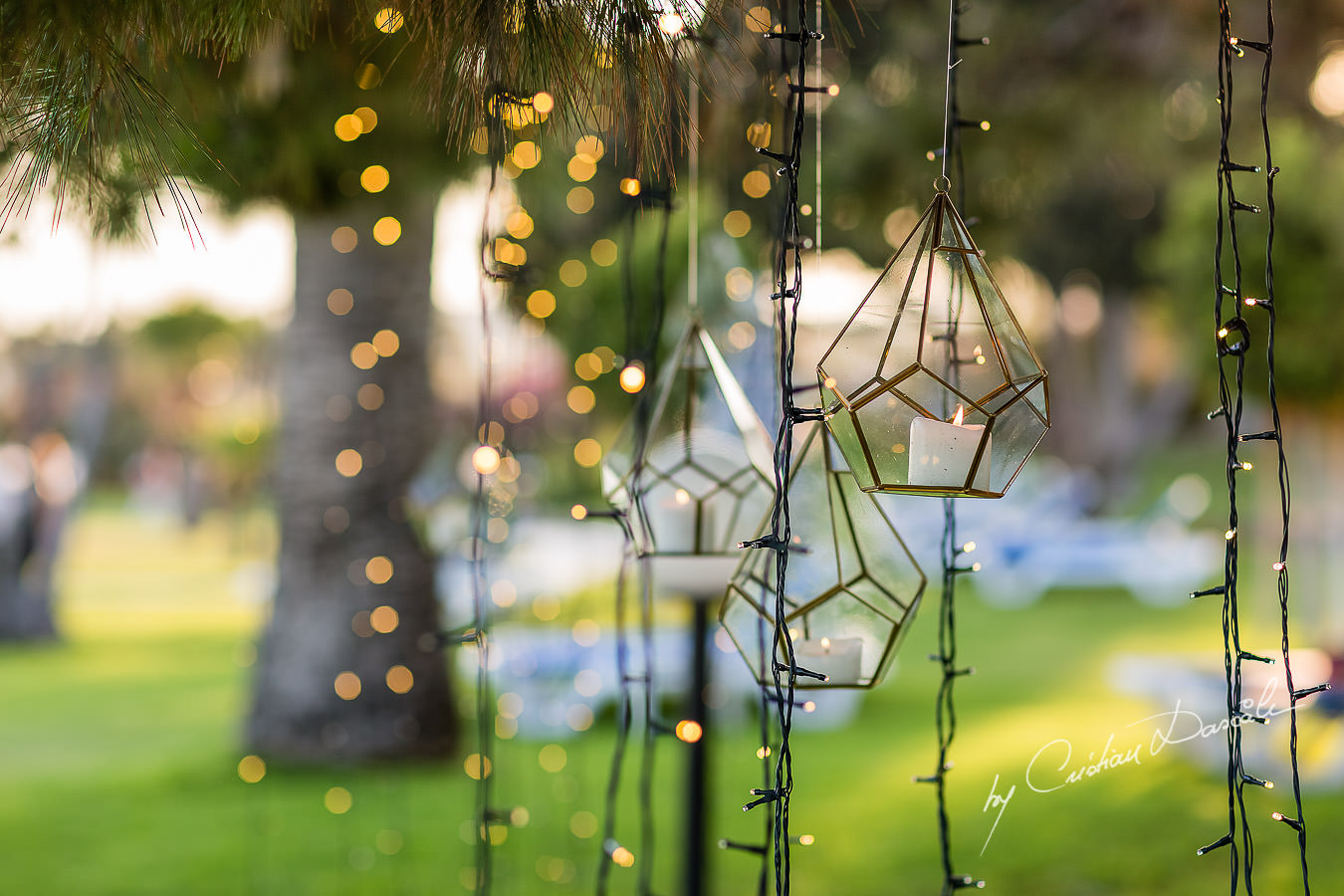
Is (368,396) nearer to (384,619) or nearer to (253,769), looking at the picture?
(384,619)

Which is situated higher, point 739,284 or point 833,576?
point 739,284

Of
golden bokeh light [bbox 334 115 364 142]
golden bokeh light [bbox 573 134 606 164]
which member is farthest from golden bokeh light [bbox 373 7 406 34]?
golden bokeh light [bbox 334 115 364 142]

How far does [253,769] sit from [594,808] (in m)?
1.26

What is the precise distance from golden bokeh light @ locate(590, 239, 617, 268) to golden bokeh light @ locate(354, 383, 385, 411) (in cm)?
168

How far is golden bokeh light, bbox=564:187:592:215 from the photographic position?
5.80 meters

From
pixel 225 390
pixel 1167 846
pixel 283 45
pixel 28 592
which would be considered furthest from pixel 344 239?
pixel 225 390

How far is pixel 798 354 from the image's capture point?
14.5 ft

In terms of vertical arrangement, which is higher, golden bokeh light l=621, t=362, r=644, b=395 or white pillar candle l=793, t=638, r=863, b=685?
golden bokeh light l=621, t=362, r=644, b=395

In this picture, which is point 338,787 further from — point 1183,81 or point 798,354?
point 1183,81

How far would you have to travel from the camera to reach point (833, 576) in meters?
1.28

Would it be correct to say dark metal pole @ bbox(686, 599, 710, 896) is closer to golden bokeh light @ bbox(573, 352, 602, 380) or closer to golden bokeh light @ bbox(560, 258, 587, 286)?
golden bokeh light @ bbox(573, 352, 602, 380)

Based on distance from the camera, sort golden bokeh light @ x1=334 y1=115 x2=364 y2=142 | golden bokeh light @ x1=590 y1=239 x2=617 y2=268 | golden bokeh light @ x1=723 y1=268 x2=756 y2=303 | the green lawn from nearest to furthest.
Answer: golden bokeh light @ x1=334 y1=115 x2=364 y2=142
the green lawn
golden bokeh light @ x1=723 y1=268 x2=756 y2=303
golden bokeh light @ x1=590 y1=239 x2=617 y2=268

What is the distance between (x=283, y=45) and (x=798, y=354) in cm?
221

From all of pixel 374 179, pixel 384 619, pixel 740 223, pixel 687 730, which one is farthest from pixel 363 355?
pixel 687 730
